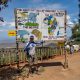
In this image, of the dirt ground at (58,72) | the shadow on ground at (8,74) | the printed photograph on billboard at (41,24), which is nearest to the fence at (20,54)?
the shadow on ground at (8,74)

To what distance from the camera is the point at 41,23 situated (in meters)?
15.7

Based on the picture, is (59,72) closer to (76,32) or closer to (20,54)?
(20,54)

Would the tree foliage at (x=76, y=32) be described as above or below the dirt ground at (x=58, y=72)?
above

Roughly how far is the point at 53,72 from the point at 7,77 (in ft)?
7.47

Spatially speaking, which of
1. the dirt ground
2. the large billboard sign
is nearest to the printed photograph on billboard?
the large billboard sign

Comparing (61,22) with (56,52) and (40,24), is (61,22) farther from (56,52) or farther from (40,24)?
(56,52)

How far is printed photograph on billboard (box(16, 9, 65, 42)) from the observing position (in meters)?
15.3

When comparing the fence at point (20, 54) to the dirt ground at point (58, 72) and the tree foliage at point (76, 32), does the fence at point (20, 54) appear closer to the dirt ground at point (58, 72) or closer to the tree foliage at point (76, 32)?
the dirt ground at point (58, 72)

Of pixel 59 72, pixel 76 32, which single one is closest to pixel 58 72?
pixel 59 72

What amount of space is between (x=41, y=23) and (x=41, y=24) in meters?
0.05

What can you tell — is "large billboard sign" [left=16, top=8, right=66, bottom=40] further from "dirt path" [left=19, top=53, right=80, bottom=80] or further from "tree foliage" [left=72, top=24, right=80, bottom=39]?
"tree foliage" [left=72, top=24, right=80, bottom=39]

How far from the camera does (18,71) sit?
50.3 ft

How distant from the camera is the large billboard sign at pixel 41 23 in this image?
1527 centimetres

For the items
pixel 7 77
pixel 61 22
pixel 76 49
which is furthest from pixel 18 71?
pixel 76 49
